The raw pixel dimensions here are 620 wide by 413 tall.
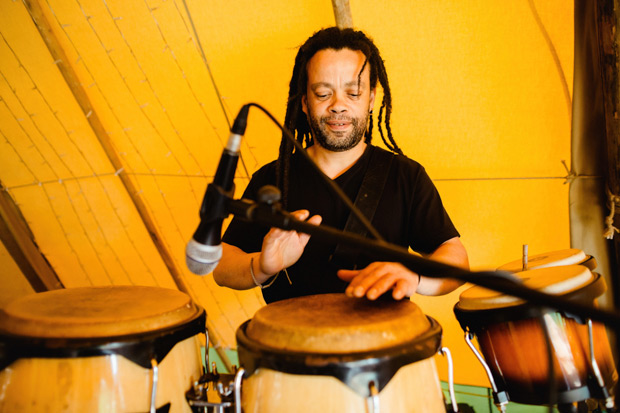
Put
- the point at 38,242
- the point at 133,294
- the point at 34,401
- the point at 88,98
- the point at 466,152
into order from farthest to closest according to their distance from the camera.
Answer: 1. the point at 38,242
2. the point at 88,98
3. the point at 466,152
4. the point at 133,294
5. the point at 34,401

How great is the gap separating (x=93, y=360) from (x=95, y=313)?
12 cm

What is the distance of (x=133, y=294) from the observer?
122cm

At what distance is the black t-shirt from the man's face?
0.44 feet

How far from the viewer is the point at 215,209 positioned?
731 mm

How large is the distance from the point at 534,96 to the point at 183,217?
154cm

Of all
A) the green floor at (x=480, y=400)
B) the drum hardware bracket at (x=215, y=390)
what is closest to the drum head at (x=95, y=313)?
the drum hardware bracket at (x=215, y=390)

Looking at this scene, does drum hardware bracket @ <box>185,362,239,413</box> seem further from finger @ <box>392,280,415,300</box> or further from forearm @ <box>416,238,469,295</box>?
forearm @ <box>416,238,469,295</box>

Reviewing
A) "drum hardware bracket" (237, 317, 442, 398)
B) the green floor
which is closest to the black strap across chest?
"drum hardware bracket" (237, 317, 442, 398)

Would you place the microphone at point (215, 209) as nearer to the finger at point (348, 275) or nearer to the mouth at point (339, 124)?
the finger at point (348, 275)

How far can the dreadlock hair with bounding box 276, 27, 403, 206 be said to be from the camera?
158 centimetres

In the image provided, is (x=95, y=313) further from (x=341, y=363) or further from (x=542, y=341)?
(x=542, y=341)

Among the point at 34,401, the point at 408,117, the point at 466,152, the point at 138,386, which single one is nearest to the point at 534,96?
the point at 466,152

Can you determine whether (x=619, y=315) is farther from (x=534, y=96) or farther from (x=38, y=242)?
(x=38, y=242)

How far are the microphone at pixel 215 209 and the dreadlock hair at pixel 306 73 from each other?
0.85 metres
